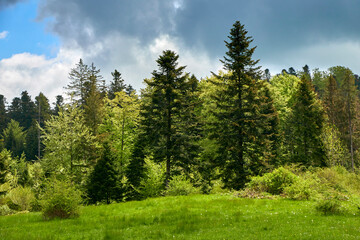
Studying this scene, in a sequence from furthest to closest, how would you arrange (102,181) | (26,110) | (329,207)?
(26,110) < (102,181) < (329,207)

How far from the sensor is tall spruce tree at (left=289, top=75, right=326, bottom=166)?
1594 inches

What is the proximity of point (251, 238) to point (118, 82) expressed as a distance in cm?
6528

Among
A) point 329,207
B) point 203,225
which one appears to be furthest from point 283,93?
point 203,225

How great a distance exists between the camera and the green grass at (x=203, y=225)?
379 inches

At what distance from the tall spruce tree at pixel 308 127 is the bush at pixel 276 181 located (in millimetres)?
23219

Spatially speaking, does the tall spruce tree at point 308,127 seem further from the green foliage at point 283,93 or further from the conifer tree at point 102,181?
the conifer tree at point 102,181

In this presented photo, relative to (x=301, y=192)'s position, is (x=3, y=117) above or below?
above

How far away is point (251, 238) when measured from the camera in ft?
29.9

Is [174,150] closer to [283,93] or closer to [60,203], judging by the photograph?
[60,203]

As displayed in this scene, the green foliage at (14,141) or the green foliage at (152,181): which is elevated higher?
the green foliage at (14,141)

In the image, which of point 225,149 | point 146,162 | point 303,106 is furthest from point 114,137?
point 303,106

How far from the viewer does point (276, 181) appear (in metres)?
19.9

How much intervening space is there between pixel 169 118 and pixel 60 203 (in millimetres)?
17031

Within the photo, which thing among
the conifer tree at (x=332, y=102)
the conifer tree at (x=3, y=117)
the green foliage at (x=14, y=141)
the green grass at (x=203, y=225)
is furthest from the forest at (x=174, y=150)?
the conifer tree at (x=3, y=117)
